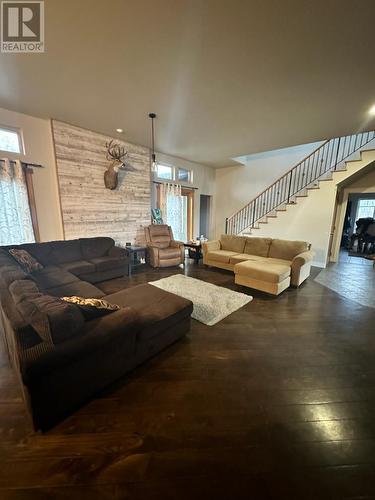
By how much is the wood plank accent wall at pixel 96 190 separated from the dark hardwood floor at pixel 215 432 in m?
3.22

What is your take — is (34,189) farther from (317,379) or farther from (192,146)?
(317,379)

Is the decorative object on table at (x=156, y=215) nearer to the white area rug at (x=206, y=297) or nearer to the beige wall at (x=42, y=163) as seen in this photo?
the white area rug at (x=206, y=297)

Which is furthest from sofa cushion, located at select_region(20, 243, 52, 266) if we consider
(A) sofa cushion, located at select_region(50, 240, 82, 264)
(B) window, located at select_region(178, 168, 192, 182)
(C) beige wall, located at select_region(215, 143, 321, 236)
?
(C) beige wall, located at select_region(215, 143, 321, 236)

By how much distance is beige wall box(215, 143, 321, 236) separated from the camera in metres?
6.48

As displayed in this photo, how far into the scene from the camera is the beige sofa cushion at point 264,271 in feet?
11.0

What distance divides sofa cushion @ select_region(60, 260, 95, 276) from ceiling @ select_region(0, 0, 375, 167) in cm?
271

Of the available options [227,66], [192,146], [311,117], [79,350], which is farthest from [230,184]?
[79,350]

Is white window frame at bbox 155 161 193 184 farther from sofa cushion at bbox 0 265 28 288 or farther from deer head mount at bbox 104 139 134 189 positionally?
sofa cushion at bbox 0 265 28 288

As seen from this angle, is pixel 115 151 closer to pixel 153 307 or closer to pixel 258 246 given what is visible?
pixel 258 246

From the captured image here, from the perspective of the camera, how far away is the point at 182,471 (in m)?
1.12

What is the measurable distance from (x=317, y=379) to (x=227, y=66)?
3454 millimetres

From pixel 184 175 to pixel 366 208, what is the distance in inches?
317

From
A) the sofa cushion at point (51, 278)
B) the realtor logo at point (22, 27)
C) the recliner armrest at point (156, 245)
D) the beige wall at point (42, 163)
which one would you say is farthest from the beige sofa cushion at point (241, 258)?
the realtor logo at point (22, 27)

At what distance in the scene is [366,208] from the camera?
344 inches
